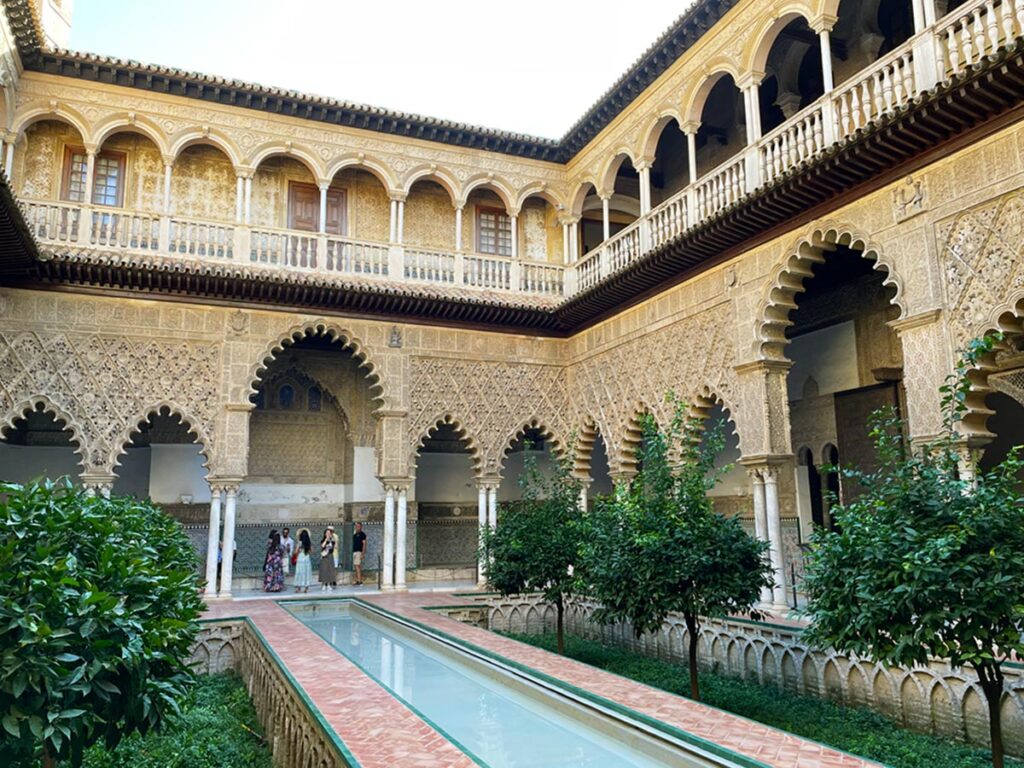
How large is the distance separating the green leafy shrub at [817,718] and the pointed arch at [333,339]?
6218 mm

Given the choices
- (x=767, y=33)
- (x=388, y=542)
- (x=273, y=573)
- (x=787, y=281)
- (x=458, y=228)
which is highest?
(x=767, y=33)

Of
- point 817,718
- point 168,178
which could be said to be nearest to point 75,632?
point 817,718

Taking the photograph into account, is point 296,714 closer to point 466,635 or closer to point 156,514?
Answer: point 466,635

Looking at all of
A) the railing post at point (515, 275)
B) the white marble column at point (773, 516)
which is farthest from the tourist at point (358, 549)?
A: the white marble column at point (773, 516)

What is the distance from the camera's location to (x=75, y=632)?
122 inches

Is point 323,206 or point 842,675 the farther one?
point 323,206

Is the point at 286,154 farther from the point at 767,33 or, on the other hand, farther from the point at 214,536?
the point at 767,33

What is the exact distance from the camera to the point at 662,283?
12.2 meters

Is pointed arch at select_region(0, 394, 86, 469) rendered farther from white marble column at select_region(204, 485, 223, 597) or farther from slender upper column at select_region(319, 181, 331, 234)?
slender upper column at select_region(319, 181, 331, 234)

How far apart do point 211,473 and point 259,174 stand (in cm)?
546

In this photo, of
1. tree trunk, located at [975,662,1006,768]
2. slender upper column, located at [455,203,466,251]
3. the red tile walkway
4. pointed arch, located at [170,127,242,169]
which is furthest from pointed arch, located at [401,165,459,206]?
tree trunk, located at [975,662,1006,768]

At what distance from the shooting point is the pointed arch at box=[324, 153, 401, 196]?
14.0 meters

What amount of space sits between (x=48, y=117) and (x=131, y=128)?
1.14 meters

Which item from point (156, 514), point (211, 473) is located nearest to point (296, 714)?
point (156, 514)
